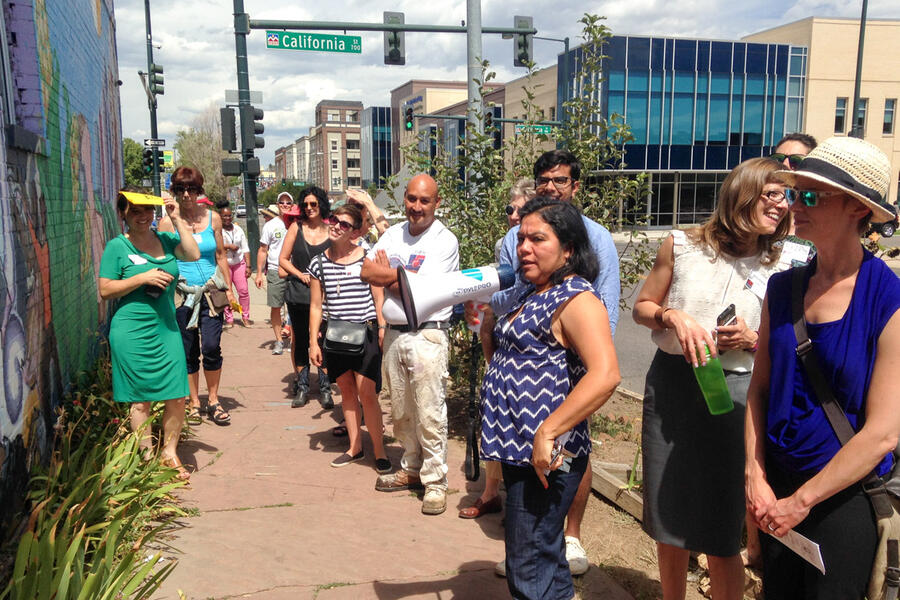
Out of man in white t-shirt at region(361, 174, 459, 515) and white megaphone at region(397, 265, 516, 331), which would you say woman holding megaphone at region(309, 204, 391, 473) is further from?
white megaphone at region(397, 265, 516, 331)

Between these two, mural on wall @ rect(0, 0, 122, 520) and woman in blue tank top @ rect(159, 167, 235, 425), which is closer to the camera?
mural on wall @ rect(0, 0, 122, 520)

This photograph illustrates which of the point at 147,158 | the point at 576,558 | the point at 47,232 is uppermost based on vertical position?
the point at 147,158

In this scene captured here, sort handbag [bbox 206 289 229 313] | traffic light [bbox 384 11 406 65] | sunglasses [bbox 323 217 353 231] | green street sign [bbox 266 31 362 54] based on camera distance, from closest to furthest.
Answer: sunglasses [bbox 323 217 353 231] < handbag [bbox 206 289 229 313] < green street sign [bbox 266 31 362 54] < traffic light [bbox 384 11 406 65]

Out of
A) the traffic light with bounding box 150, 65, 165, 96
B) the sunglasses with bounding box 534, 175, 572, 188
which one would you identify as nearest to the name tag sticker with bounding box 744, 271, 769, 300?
the sunglasses with bounding box 534, 175, 572, 188

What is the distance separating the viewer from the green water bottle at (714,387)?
259cm

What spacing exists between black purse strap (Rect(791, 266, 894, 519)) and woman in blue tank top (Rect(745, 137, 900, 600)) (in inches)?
0.7

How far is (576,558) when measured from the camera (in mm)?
3598

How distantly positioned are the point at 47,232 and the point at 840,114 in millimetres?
44834

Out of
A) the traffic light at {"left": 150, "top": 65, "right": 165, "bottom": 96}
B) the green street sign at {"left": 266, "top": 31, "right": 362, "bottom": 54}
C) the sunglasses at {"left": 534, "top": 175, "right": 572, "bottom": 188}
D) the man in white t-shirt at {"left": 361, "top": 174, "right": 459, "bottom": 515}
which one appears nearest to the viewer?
the sunglasses at {"left": 534, "top": 175, "right": 572, "bottom": 188}

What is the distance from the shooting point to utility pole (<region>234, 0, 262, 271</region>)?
12766 mm

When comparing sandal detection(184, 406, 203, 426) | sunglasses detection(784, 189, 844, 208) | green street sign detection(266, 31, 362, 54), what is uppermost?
green street sign detection(266, 31, 362, 54)

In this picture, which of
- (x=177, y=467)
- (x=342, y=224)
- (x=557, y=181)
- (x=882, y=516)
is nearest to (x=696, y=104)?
(x=342, y=224)

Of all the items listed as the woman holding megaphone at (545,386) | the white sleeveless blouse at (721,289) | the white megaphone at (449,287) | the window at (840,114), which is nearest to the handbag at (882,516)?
the woman holding megaphone at (545,386)

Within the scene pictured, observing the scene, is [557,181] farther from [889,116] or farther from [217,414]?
[889,116]
